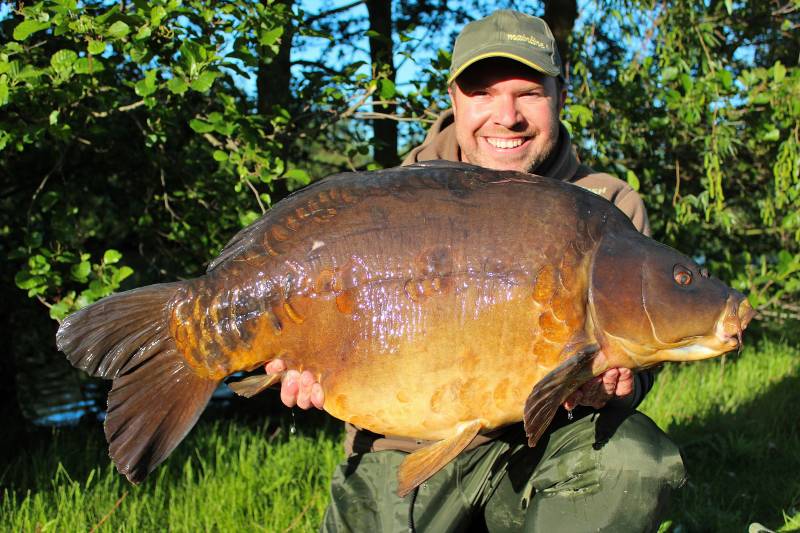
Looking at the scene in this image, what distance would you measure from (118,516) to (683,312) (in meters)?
1.74

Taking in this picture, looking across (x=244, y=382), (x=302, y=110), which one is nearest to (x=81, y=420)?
(x=302, y=110)

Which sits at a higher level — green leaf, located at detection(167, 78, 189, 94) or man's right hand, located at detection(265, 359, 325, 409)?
green leaf, located at detection(167, 78, 189, 94)

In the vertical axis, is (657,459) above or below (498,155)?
below

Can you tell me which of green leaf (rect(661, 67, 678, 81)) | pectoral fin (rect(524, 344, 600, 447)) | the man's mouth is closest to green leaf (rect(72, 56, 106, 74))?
the man's mouth

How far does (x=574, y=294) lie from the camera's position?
1495 millimetres

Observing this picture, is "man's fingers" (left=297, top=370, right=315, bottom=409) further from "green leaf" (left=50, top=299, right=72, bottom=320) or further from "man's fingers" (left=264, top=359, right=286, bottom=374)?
"green leaf" (left=50, top=299, right=72, bottom=320)

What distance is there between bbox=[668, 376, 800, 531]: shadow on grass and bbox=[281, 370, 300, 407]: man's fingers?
1.44 m

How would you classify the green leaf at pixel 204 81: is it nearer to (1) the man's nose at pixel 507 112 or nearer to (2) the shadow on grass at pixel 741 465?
A: (1) the man's nose at pixel 507 112

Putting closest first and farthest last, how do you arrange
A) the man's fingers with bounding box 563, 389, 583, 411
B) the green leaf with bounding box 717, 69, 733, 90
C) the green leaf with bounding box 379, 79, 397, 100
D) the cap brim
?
the man's fingers with bounding box 563, 389, 583, 411 < the cap brim < the green leaf with bounding box 379, 79, 397, 100 < the green leaf with bounding box 717, 69, 733, 90

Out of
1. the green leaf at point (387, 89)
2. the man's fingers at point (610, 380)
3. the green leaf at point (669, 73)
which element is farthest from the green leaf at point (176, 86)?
the green leaf at point (669, 73)

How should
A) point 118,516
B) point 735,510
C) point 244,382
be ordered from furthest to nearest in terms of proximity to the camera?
1. point 735,510
2. point 118,516
3. point 244,382

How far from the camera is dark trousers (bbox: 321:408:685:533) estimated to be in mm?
1794

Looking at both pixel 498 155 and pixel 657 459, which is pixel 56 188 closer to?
pixel 498 155

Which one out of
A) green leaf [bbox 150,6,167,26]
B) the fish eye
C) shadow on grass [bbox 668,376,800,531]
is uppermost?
green leaf [bbox 150,6,167,26]
